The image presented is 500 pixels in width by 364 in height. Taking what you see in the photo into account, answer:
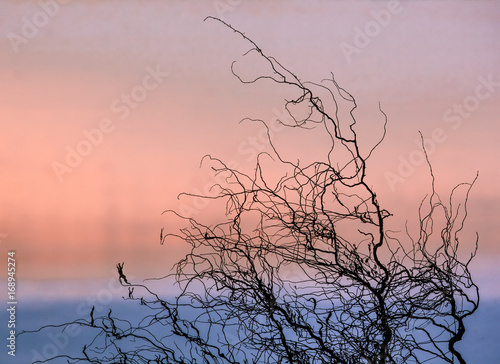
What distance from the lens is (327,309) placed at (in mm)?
2840

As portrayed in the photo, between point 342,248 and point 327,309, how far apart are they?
0.90ft

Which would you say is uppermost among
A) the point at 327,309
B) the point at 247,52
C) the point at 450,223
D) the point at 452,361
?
the point at 247,52

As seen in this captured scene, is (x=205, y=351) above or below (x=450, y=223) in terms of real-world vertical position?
below

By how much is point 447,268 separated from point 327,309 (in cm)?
48

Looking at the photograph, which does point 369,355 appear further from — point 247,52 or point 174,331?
point 247,52

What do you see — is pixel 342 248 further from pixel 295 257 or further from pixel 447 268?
pixel 447 268

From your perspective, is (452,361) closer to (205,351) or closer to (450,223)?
(450,223)

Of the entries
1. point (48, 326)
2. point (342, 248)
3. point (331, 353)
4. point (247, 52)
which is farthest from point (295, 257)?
point (48, 326)

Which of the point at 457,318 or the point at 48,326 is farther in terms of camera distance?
the point at 48,326

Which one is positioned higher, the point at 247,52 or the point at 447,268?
the point at 247,52

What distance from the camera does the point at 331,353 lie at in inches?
108

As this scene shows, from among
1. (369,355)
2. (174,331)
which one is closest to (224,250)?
(174,331)

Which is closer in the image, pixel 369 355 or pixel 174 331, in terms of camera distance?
pixel 369 355

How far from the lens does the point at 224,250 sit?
2791 millimetres
